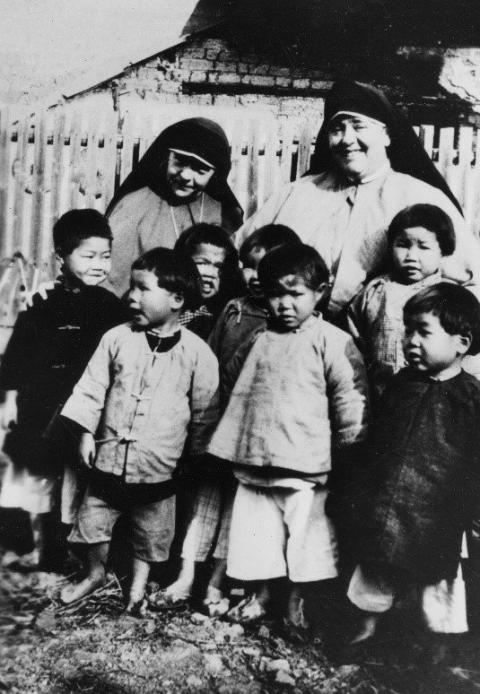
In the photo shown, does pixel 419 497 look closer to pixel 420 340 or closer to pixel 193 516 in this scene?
pixel 420 340

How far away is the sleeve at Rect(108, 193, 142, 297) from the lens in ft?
11.5

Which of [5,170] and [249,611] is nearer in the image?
[249,611]

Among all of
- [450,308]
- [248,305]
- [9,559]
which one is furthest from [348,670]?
[9,559]

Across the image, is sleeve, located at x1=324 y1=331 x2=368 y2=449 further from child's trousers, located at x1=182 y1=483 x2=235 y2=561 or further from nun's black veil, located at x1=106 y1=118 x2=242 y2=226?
nun's black veil, located at x1=106 y1=118 x2=242 y2=226

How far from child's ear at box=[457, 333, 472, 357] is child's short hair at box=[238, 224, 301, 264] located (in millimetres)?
957

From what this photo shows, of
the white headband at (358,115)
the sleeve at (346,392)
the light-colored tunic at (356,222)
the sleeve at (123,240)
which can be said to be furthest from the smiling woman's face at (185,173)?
the sleeve at (346,392)

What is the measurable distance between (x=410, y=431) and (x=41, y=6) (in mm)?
2892

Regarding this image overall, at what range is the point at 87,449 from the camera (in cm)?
290

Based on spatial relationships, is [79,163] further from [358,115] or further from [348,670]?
[348,670]

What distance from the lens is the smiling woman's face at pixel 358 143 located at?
3305mm

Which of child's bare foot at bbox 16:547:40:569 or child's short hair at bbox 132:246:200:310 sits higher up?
child's short hair at bbox 132:246:200:310

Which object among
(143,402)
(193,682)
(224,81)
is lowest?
(193,682)

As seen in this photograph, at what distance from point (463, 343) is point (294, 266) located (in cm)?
73

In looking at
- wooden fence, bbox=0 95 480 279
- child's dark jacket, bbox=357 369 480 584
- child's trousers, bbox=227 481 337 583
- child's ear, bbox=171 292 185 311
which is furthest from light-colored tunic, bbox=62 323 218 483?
wooden fence, bbox=0 95 480 279
